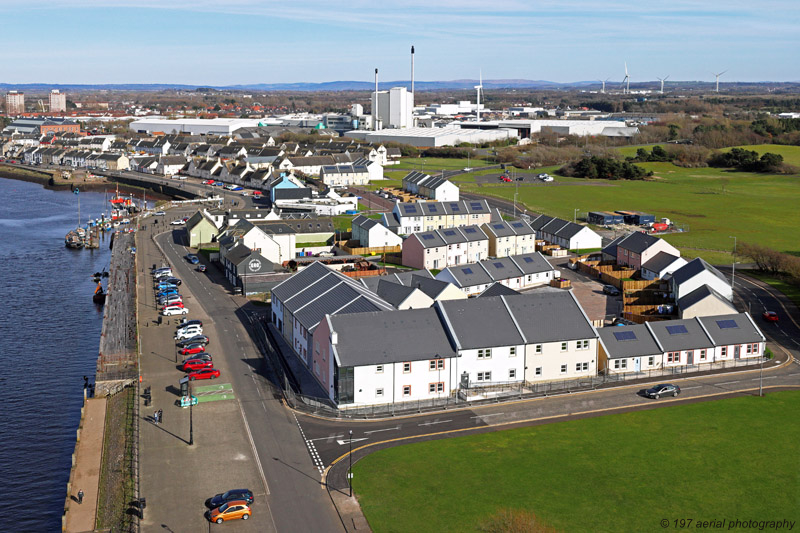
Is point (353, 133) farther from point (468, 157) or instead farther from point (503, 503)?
point (503, 503)

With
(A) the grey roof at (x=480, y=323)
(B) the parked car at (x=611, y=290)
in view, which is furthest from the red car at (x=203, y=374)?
(B) the parked car at (x=611, y=290)

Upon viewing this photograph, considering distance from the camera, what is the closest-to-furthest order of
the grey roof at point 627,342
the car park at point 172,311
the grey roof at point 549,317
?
the grey roof at point 549,317
the grey roof at point 627,342
the car park at point 172,311

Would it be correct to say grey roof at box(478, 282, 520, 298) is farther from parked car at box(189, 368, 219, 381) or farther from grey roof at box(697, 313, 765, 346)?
parked car at box(189, 368, 219, 381)

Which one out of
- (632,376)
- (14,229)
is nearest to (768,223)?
(632,376)

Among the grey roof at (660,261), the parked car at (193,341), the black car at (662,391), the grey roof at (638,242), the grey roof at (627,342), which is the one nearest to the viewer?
the black car at (662,391)

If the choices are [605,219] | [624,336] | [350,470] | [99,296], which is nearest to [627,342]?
[624,336]

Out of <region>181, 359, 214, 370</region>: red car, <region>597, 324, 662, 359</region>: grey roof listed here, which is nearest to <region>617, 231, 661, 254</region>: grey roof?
<region>597, 324, 662, 359</region>: grey roof

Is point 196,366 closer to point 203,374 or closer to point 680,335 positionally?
point 203,374

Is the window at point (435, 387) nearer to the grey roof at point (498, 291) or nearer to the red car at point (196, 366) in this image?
the red car at point (196, 366)
